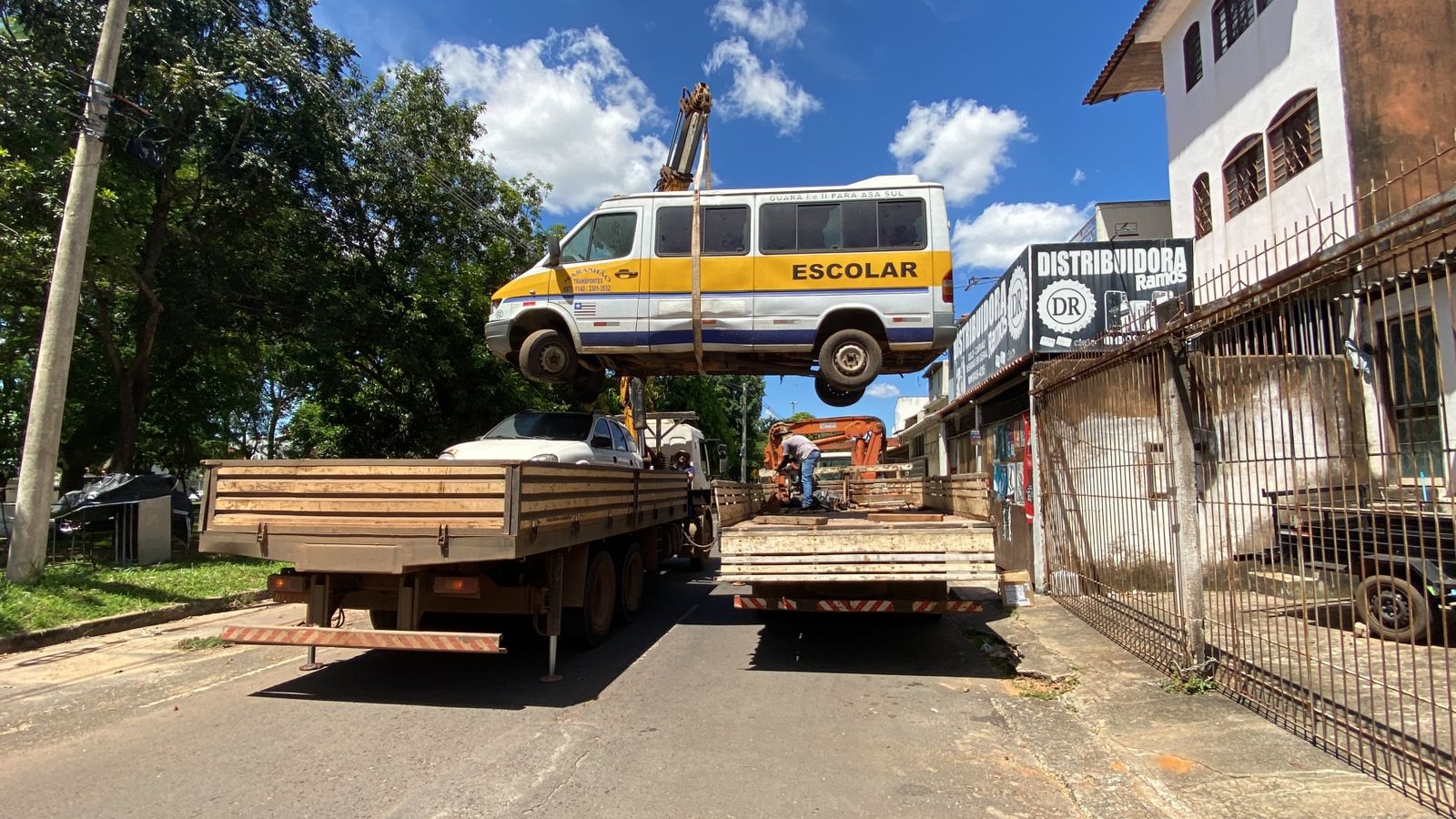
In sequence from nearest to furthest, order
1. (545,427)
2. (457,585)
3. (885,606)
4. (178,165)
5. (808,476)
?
(457,585) < (885,606) < (545,427) < (808,476) < (178,165)

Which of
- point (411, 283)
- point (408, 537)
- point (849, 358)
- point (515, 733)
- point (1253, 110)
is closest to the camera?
point (515, 733)

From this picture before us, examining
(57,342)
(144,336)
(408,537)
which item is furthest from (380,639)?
(144,336)

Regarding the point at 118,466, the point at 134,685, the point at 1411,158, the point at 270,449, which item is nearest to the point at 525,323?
the point at 134,685

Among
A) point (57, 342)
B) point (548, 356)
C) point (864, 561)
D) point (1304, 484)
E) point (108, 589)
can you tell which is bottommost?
point (108, 589)

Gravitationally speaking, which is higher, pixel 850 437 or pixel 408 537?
pixel 850 437

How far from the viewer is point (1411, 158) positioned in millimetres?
10211

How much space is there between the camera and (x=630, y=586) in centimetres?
862

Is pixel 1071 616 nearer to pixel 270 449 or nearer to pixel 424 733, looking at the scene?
pixel 424 733

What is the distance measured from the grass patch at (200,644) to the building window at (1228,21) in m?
17.1

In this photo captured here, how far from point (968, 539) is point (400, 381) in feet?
49.5

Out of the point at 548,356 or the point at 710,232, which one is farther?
the point at 548,356

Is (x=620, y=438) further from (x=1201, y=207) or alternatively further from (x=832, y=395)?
(x=1201, y=207)

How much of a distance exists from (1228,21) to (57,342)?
18504 mm

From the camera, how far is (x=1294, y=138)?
1172 centimetres
